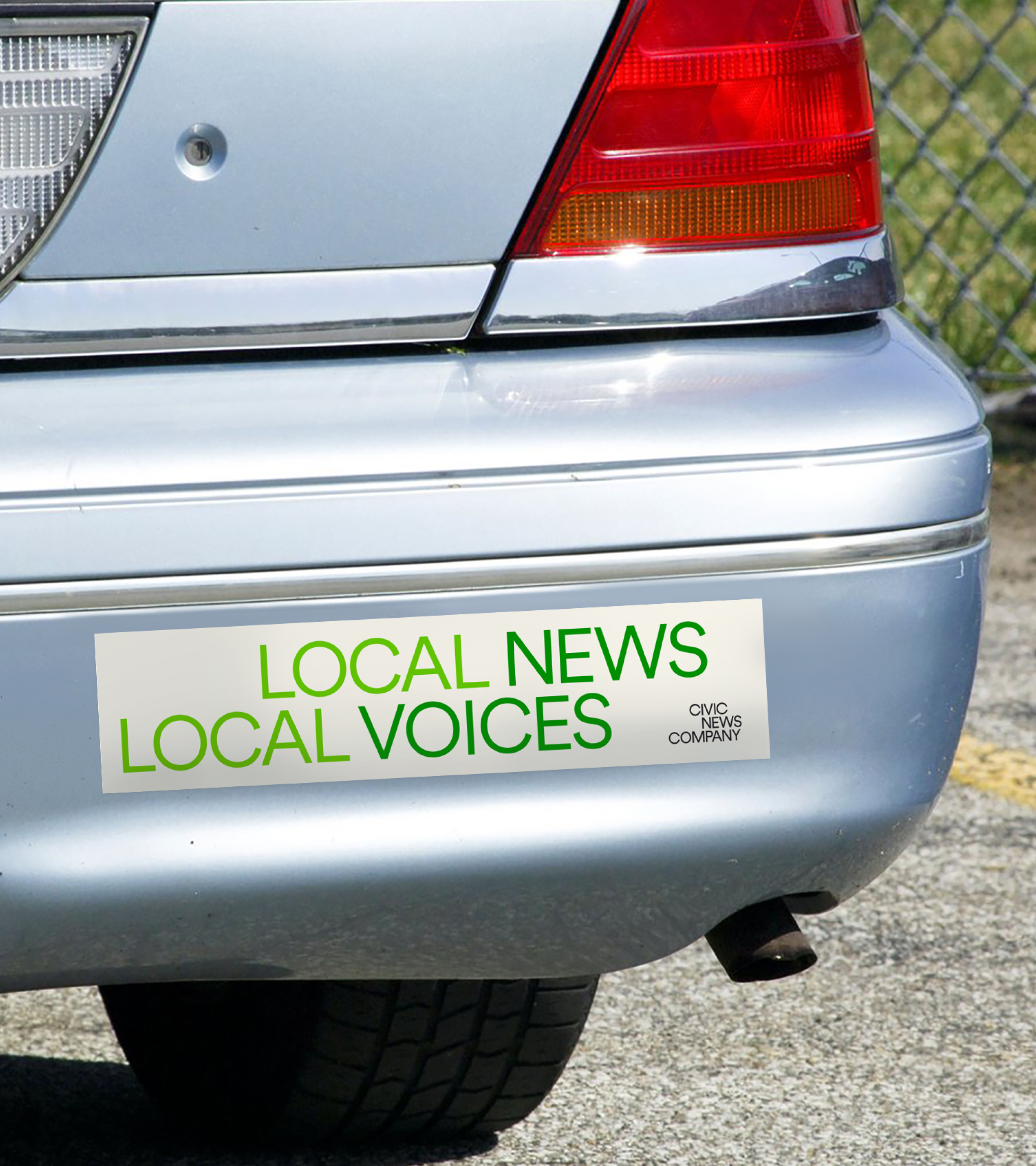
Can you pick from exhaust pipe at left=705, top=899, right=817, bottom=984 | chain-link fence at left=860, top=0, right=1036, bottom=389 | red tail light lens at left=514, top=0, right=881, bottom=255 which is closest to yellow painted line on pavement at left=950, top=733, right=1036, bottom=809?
chain-link fence at left=860, top=0, right=1036, bottom=389

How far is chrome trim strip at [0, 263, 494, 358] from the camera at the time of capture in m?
1.24

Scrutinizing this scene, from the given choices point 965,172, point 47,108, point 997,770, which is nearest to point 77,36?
point 47,108

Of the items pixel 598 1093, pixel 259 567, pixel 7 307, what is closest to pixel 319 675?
pixel 259 567

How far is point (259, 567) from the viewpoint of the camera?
1195 millimetres

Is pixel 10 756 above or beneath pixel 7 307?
beneath

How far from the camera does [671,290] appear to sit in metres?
1.31

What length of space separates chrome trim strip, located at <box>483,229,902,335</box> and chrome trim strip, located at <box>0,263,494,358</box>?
0.04 m

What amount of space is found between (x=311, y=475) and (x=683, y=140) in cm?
38

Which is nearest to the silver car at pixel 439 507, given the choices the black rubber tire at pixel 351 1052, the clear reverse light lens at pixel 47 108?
the clear reverse light lens at pixel 47 108

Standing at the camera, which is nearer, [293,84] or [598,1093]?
[293,84]

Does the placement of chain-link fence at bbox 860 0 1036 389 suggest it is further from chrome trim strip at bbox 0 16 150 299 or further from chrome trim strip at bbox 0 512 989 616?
chrome trim strip at bbox 0 16 150 299

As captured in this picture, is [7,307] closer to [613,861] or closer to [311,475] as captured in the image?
[311,475]

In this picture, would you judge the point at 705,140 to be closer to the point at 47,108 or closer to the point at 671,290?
the point at 671,290

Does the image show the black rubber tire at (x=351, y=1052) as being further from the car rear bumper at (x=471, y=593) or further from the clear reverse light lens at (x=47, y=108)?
the clear reverse light lens at (x=47, y=108)
